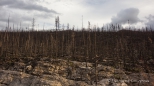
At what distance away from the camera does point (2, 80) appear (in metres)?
12.7

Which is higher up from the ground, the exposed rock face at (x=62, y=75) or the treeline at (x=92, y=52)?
the treeline at (x=92, y=52)

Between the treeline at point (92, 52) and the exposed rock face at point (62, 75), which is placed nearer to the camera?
the exposed rock face at point (62, 75)

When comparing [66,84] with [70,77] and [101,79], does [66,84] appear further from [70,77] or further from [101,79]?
[101,79]

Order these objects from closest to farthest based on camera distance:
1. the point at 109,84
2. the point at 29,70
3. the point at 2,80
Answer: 1. the point at 109,84
2. the point at 2,80
3. the point at 29,70

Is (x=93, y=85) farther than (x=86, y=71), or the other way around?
(x=86, y=71)

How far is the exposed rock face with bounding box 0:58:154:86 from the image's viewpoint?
11.9 m

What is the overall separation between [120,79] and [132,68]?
98.2 inches

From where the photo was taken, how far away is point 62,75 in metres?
13.0

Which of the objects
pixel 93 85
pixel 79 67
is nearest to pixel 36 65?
pixel 79 67

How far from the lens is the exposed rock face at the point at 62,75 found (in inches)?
469

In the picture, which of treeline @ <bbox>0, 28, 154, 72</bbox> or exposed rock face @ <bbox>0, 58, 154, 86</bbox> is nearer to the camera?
exposed rock face @ <bbox>0, 58, 154, 86</bbox>

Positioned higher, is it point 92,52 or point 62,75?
point 92,52

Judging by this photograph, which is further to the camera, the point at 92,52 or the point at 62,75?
the point at 92,52

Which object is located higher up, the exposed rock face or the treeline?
the treeline
